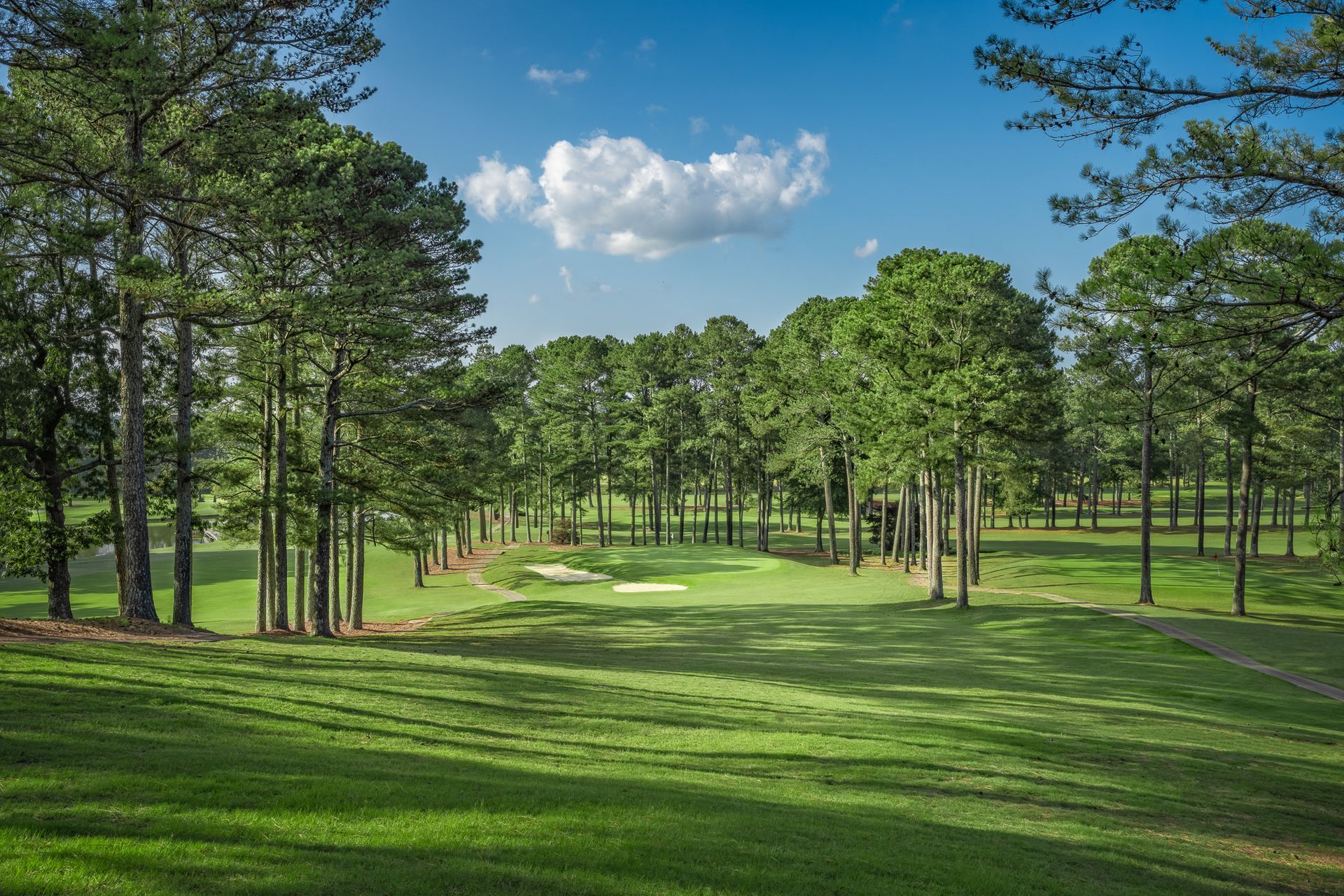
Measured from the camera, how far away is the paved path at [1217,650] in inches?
644

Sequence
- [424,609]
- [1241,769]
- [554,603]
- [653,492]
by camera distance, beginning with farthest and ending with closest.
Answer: [653,492]
[424,609]
[554,603]
[1241,769]

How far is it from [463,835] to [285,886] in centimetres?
133

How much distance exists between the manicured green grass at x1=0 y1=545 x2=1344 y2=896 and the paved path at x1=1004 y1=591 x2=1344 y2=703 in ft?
2.35

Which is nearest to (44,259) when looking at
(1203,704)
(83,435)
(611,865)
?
(83,435)

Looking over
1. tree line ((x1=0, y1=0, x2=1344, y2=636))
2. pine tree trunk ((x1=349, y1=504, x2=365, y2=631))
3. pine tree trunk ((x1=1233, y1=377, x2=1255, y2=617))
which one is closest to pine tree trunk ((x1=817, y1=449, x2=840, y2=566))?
tree line ((x1=0, y1=0, x2=1344, y2=636))

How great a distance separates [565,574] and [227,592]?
17145mm

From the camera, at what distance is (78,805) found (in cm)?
528

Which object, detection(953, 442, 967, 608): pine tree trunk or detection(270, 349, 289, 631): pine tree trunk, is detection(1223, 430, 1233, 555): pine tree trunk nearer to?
detection(953, 442, 967, 608): pine tree trunk

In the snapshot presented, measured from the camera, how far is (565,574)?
41.8 m

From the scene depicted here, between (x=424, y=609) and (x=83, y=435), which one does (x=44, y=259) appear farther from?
(x=424, y=609)

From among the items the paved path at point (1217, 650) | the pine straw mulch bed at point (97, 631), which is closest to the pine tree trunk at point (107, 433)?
the pine straw mulch bed at point (97, 631)

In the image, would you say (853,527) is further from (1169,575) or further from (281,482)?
(281,482)

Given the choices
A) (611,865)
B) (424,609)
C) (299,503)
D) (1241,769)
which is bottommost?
(424,609)

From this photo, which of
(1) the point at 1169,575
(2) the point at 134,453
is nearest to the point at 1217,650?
(1) the point at 1169,575
